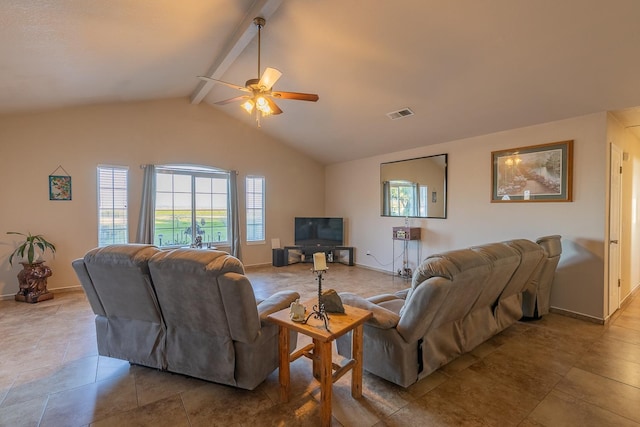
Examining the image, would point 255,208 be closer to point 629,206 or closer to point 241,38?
point 241,38

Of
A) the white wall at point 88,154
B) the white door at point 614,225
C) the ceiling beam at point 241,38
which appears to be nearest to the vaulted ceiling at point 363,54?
the ceiling beam at point 241,38

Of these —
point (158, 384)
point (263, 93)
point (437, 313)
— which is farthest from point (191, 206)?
point (437, 313)

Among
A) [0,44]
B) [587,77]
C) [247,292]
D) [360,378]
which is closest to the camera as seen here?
[247,292]

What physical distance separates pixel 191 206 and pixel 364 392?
4981 millimetres

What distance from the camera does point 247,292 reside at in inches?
74.5

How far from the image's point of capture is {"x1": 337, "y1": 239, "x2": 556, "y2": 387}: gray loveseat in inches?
80.0

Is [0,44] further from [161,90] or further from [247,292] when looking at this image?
[247,292]

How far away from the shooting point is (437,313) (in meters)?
2.15

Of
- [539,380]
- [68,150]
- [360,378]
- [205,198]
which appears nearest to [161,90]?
[68,150]

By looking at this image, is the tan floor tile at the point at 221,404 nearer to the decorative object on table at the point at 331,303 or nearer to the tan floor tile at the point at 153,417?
the tan floor tile at the point at 153,417

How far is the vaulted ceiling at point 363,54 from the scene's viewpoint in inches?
100

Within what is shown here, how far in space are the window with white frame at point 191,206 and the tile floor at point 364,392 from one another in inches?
109

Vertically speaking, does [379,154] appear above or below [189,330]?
above

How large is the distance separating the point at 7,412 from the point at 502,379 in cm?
353
